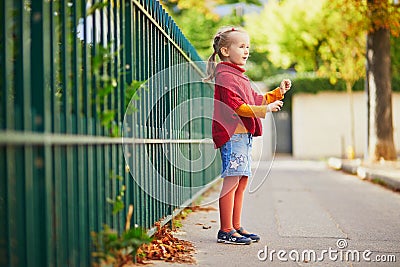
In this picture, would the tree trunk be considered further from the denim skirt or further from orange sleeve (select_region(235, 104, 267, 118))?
orange sleeve (select_region(235, 104, 267, 118))

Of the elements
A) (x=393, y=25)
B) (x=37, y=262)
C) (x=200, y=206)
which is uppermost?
(x=393, y=25)

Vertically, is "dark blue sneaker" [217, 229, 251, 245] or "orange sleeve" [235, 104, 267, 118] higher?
"orange sleeve" [235, 104, 267, 118]

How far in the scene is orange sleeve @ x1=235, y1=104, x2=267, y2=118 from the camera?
5.13 m

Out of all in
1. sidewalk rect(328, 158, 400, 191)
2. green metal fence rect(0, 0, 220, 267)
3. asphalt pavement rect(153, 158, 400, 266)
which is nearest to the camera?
green metal fence rect(0, 0, 220, 267)

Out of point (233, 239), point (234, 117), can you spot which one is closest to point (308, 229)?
point (233, 239)

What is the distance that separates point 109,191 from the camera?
12.8 ft

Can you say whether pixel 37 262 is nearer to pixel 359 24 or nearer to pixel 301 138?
pixel 359 24

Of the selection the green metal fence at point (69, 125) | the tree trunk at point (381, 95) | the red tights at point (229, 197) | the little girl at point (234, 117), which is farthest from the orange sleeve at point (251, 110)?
the tree trunk at point (381, 95)

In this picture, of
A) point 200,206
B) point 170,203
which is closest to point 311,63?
point 200,206

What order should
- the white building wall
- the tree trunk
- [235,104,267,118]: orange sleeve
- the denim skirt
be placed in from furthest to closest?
the white building wall, the tree trunk, the denim skirt, [235,104,267,118]: orange sleeve

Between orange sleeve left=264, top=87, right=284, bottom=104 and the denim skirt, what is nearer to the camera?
the denim skirt

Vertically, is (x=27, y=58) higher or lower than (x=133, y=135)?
higher

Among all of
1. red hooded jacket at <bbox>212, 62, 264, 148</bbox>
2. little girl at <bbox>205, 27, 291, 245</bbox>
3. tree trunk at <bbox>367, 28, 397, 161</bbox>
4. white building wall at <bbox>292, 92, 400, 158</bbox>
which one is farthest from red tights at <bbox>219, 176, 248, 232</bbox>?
white building wall at <bbox>292, 92, 400, 158</bbox>

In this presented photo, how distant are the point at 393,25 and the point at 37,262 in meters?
12.7
